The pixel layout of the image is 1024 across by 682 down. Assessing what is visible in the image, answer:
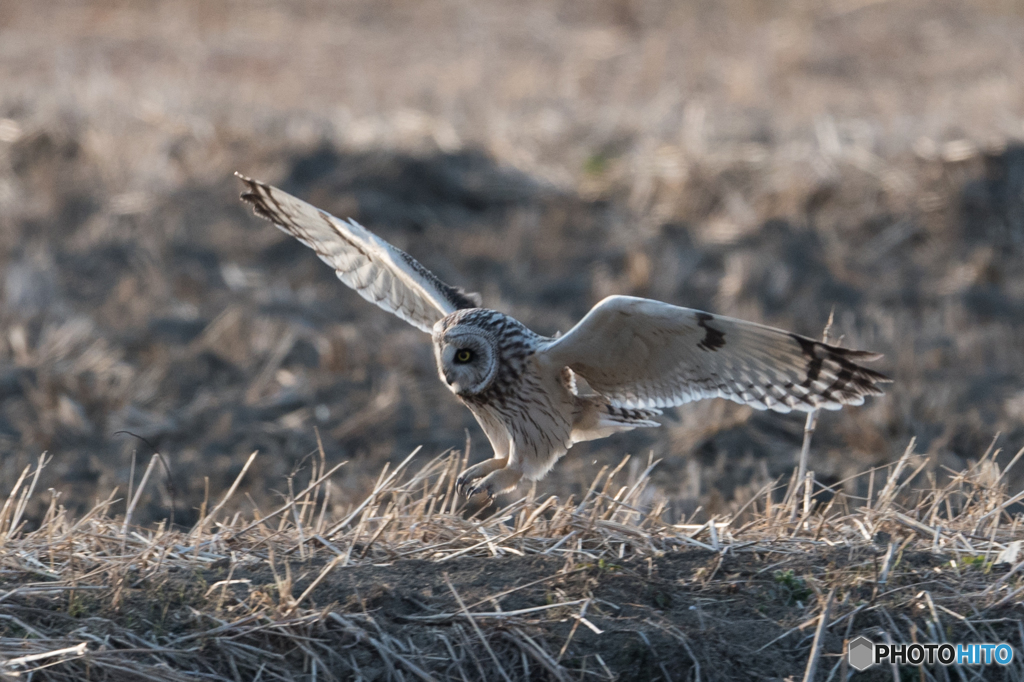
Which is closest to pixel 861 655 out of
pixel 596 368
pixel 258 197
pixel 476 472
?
pixel 596 368

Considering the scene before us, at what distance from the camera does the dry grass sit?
331 cm

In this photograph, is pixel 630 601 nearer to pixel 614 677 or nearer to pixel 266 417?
pixel 614 677

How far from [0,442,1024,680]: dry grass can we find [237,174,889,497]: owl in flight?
37 centimetres

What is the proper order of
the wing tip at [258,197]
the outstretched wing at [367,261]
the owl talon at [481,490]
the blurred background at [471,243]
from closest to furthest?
1. the owl talon at [481,490]
2. the outstretched wing at [367,261]
3. the wing tip at [258,197]
4. the blurred background at [471,243]

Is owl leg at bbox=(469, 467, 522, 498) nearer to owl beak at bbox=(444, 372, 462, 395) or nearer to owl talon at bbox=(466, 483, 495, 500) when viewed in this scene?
owl talon at bbox=(466, 483, 495, 500)

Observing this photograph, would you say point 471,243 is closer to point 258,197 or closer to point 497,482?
point 258,197

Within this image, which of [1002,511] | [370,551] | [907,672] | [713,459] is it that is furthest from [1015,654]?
[713,459]

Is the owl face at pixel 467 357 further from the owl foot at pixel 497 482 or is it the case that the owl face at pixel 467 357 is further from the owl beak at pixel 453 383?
the owl foot at pixel 497 482

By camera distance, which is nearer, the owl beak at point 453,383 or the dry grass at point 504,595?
the dry grass at point 504,595

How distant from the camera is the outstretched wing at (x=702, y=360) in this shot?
379 cm

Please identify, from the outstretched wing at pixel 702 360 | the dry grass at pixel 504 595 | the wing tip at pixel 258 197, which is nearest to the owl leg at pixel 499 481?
the dry grass at pixel 504 595

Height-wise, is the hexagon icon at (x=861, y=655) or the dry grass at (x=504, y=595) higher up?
the dry grass at (x=504, y=595)

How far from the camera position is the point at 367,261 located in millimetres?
4766

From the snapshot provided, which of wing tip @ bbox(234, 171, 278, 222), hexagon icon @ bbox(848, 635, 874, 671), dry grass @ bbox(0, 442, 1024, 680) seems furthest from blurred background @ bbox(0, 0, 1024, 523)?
hexagon icon @ bbox(848, 635, 874, 671)
